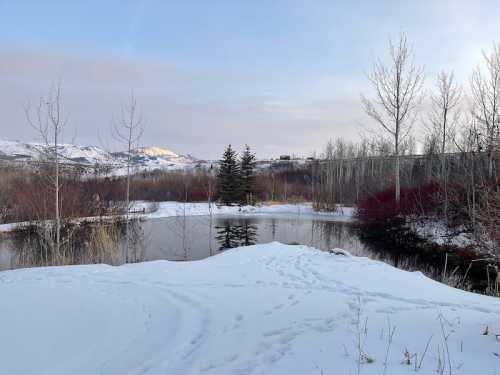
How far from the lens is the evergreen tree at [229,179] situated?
111 ft

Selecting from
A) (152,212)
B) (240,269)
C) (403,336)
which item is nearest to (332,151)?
(152,212)

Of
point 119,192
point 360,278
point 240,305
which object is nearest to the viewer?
point 240,305

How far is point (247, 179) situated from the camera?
34812 millimetres

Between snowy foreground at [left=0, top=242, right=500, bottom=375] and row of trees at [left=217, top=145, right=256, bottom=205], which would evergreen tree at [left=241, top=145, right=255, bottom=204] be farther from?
snowy foreground at [left=0, top=242, right=500, bottom=375]

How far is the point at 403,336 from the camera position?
9.87 feet

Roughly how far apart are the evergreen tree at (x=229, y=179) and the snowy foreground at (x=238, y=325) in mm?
27608

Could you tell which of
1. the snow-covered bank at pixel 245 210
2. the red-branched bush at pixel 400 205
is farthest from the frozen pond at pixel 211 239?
the snow-covered bank at pixel 245 210

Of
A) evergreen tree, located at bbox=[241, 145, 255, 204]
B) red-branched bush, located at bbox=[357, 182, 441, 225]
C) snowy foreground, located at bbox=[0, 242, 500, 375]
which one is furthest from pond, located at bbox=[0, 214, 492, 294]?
evergreen tree, located at bbox=[241, 145, 255, 204]

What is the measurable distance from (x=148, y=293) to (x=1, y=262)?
810cm

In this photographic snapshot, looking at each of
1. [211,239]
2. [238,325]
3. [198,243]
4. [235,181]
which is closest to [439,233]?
[211,239]

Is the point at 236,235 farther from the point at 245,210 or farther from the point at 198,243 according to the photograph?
the point at 245,210

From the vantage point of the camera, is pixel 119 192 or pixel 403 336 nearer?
pixel 403 336

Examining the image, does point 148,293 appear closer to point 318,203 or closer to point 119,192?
point 119,192

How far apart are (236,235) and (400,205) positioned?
8.37 meters
